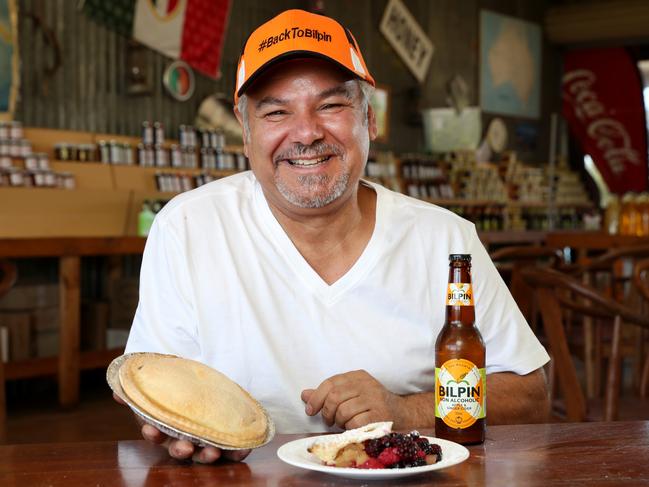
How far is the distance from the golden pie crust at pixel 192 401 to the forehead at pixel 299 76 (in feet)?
2.39

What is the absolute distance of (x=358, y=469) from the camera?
104 centimetres

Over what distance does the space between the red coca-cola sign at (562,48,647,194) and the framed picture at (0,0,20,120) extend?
8491mm

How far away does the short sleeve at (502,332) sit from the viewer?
177 cm

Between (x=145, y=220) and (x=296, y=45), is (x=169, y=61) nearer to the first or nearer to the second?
(x=145, y=220)

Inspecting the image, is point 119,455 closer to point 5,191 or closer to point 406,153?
point 5,191

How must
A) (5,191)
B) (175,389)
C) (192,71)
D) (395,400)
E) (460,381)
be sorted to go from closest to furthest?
(175,389)
(460,381)
(395,400)
(5,191)
(192,71)

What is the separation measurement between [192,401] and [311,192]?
2.46 feet

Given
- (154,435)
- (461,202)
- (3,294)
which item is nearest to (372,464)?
(154,435)

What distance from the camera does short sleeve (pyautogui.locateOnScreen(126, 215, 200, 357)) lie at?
1.74 m

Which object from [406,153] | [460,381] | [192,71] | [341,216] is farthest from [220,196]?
[406,153]

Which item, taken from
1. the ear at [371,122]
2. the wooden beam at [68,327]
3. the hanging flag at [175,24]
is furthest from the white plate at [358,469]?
the hanging flag at [175,24]

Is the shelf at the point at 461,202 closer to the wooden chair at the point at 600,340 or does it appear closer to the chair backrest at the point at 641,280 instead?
the wooden chair at the point at 600,340

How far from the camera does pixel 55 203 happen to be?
20.6ft

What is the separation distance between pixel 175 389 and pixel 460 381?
40 centimetres
